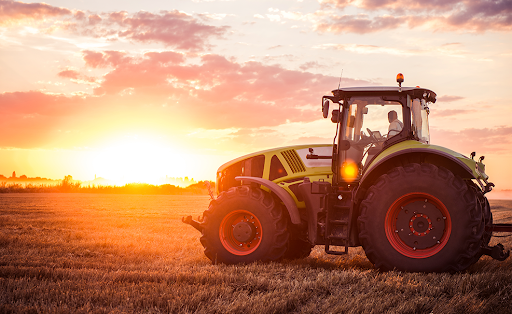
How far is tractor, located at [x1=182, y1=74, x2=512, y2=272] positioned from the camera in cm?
669

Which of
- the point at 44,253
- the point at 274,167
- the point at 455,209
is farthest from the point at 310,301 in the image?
the point at 44,253

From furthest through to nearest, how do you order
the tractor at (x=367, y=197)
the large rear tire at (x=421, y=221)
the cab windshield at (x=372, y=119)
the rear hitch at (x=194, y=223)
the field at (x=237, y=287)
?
1. the rear hitch at (x=194, y=223)
2. the cab windshield at (x=372, y=119)
3. the tractor at (x=367, y=197)
4. the large rear tire at (x=421, y=221)
5. the field at (x=237, y=287)

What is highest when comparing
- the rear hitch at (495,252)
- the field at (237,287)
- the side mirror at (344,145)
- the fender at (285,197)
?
the side mirror at (344,145)

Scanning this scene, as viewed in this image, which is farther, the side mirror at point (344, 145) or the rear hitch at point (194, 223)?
the rear hitch at point (194, 223)

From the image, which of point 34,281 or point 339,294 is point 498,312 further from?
point 34,281

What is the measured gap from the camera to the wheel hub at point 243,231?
811 centimetres

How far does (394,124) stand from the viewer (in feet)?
25.0

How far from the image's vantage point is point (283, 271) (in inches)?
292

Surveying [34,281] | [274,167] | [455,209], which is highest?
[274,167]

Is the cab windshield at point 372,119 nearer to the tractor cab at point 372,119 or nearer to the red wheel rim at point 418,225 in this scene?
the tractor cab at point 372,119

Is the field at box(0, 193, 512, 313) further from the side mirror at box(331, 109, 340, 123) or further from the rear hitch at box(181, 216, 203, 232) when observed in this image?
the side mirror at box(331, 109, 340, 123)

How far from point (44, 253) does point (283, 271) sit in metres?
5.36

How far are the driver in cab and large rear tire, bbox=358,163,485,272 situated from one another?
842 millimetres

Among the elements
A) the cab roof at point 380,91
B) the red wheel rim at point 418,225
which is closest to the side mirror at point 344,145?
the cab roof at point 380,91
